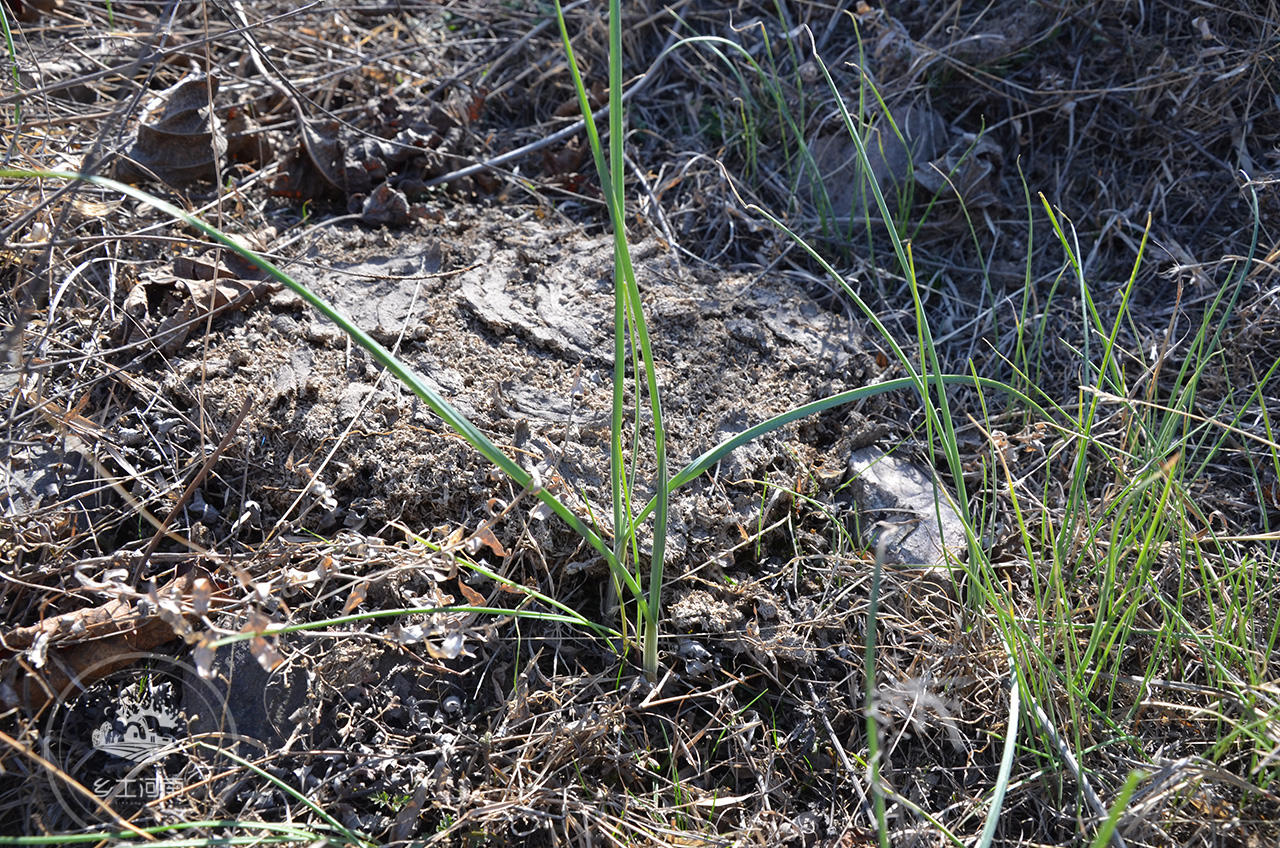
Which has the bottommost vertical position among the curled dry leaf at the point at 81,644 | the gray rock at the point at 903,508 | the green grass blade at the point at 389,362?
the gray rock at the point at 903,508

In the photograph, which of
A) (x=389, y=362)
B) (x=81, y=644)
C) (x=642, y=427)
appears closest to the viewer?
(x=389, y=362)

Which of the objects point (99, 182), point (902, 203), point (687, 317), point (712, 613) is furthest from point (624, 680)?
point (902, 203)

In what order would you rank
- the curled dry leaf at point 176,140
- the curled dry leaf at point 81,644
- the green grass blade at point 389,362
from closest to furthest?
the green grass blade at point 389,362 < the curled dry leaf at point 81,644 < the curled dry leaf at point 176,140

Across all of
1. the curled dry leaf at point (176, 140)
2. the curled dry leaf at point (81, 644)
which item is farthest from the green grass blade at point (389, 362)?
the curled dry leaf at point (176, 140)

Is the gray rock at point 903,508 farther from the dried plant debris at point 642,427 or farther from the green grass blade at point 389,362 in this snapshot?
the green grass blade at point 389,362

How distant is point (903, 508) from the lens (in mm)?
1671

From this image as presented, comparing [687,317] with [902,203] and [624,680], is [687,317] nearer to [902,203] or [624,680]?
[902,203]

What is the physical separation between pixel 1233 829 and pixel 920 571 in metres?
0.59

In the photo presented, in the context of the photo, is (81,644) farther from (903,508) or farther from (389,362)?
(903,508)

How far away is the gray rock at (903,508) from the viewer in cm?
162

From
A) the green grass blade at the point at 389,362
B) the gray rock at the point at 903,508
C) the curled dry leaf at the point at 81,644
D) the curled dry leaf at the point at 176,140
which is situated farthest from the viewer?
the curled dry leaf at the point at 176,140

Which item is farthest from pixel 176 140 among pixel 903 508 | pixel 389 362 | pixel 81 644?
pixel 903 508

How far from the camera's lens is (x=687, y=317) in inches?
74.4

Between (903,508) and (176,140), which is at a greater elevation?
(176,140)
